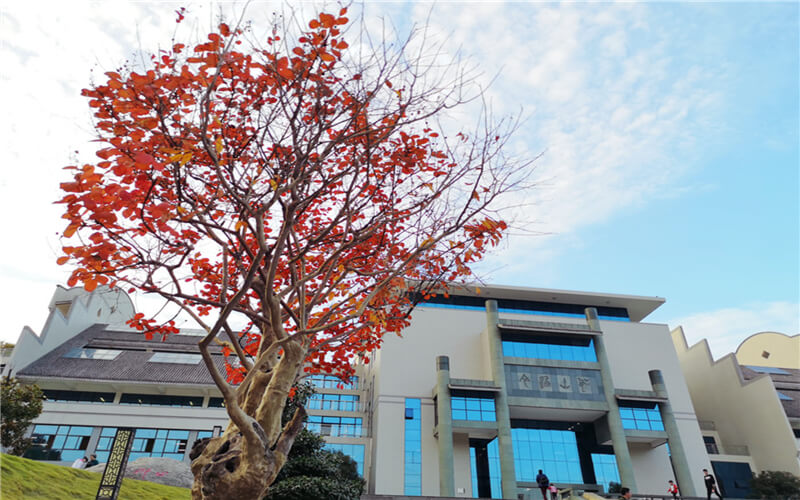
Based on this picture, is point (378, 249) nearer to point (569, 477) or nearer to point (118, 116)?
point (118, 116)

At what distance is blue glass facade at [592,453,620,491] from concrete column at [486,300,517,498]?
6.18 metres

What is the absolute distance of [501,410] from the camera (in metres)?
26.3

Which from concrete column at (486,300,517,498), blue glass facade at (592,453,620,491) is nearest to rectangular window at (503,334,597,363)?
concrete column at (486,300,517,498)

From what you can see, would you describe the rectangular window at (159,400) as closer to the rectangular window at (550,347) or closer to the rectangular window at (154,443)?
the rectangular window at (154,443)

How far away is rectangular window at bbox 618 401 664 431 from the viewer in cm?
2709

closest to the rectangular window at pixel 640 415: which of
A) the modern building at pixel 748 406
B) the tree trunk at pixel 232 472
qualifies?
the modern building at pixel 748 406

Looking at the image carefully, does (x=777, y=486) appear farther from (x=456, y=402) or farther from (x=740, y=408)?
(x=456, y=402)

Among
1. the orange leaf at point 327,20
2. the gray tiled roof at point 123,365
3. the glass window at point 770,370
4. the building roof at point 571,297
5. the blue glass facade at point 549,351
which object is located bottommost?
the orange leaf at point 327,20

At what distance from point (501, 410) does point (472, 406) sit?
1.70 m

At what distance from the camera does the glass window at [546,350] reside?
29.0 metres

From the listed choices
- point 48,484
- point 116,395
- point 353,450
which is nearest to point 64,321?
point 116,395

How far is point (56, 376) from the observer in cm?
2545

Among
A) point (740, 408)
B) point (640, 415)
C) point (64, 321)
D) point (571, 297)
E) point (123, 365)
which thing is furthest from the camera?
point (571, 297)

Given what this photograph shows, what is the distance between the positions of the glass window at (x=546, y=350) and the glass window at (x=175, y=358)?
20106 mm
